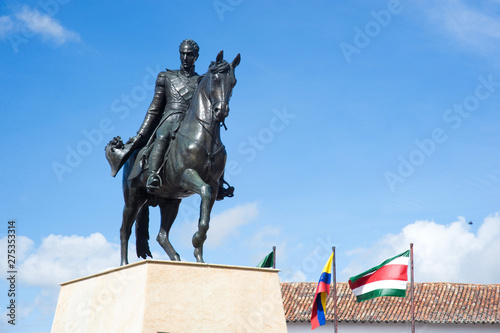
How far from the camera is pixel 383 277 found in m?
20.3

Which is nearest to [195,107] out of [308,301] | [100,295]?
[100,295]

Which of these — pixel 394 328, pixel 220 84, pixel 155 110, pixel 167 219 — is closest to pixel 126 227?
pixel 167 219

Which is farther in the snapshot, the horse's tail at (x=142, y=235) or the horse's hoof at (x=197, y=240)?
the horse's tail at (x=142, y=235)

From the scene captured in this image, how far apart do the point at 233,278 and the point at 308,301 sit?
27500mm

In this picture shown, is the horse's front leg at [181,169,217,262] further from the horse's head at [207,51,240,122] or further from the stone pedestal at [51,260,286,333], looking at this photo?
the horse's head at [207,51,240,122]

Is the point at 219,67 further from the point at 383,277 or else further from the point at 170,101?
the point at 383,277

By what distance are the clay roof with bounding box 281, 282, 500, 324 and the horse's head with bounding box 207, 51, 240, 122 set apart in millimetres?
26228

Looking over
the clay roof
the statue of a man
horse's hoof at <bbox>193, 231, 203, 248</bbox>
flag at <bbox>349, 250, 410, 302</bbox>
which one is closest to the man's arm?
the statue of a man

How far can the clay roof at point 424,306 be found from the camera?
3409 cm

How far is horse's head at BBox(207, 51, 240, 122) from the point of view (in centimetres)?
946

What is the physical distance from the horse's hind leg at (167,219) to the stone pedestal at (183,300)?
1.05 metres

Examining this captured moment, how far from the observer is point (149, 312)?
8547 mm

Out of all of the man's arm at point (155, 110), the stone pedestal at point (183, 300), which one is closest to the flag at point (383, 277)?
the man's arm at point (155, 110)

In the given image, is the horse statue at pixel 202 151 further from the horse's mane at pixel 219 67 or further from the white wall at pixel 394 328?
the white wall at pixel 394 328
